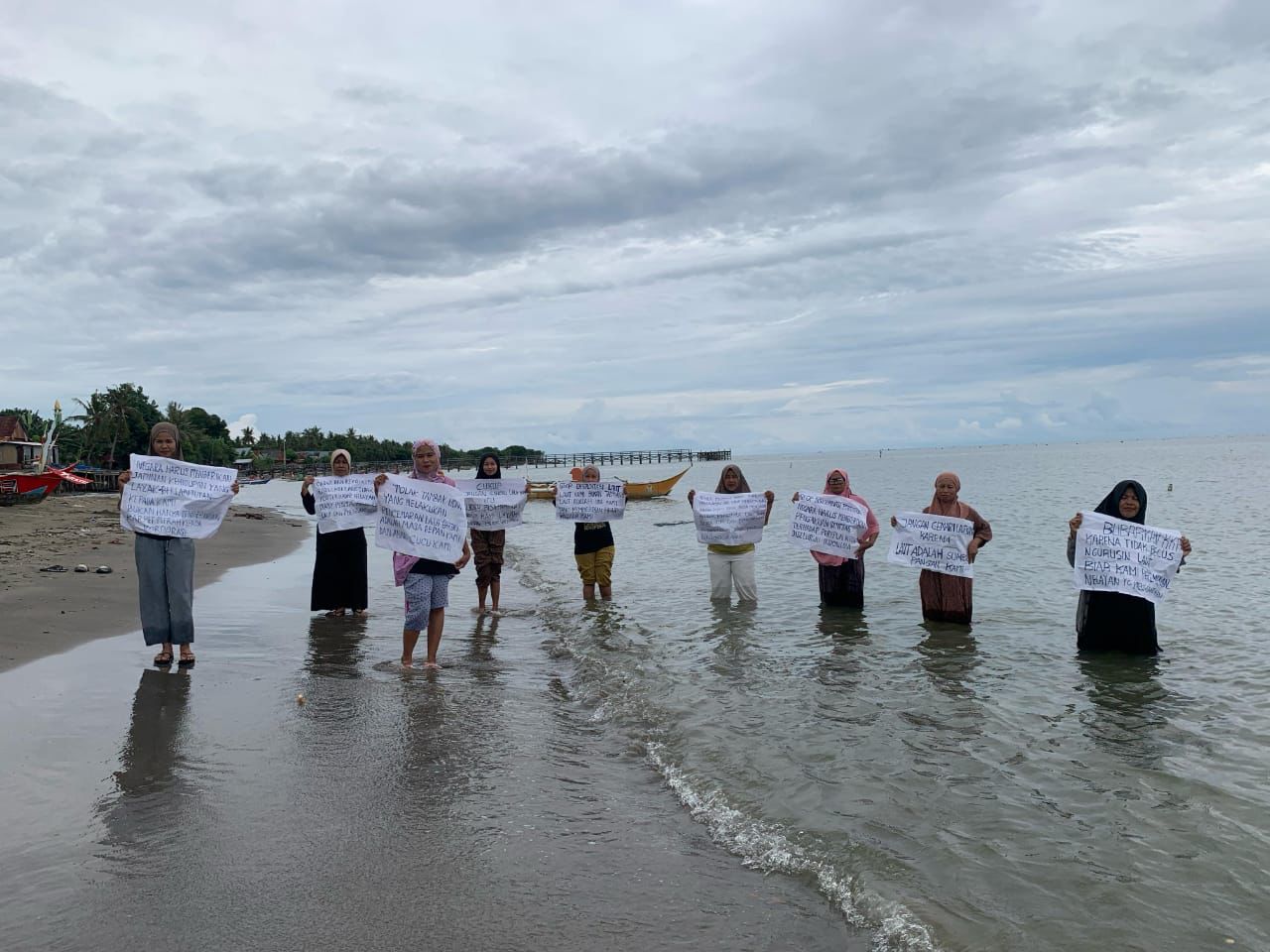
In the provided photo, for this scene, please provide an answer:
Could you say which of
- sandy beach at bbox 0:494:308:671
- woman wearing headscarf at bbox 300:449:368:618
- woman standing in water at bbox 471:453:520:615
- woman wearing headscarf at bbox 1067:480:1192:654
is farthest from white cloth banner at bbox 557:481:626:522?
woman wearing headscarf at bbox 1067:480:1192:654

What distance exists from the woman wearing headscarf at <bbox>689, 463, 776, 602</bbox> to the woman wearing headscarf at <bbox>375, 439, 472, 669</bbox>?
13.8 feet

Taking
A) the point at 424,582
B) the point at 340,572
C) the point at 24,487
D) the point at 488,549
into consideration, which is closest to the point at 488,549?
the point at 488,549

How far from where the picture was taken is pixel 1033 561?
1834 cm

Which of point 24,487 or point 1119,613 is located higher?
point 24,487

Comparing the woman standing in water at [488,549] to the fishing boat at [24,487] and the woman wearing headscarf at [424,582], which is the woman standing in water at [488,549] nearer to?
the woman wearing headscarf at [424,582]

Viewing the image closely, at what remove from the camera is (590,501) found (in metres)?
12.0

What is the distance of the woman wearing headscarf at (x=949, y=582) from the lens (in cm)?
967

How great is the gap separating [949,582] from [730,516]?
269cm

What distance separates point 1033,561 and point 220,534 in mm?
20280

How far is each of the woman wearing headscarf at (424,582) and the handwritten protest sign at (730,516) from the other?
391 centimetres

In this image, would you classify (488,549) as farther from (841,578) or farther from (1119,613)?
(1119,613)

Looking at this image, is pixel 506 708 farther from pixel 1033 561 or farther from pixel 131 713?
pixel 1033 561

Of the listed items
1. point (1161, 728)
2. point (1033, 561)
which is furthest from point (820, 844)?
point (1033, 561)

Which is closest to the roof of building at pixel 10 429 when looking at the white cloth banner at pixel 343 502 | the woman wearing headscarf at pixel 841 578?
the white cloth banner at pixel 343 502
